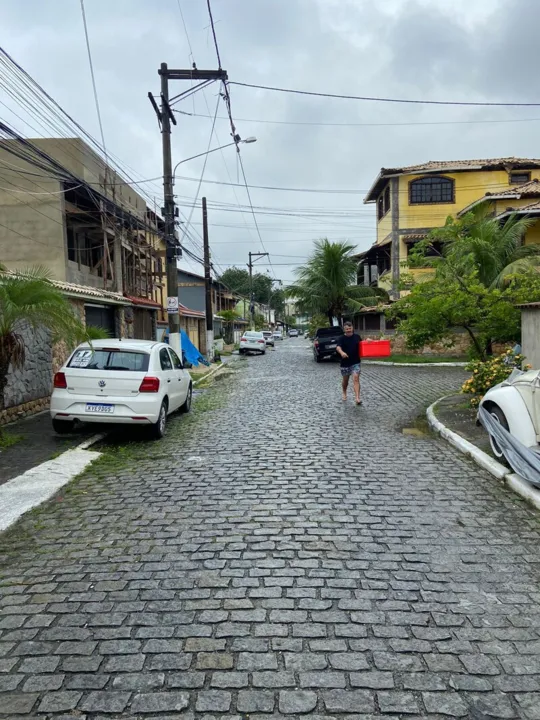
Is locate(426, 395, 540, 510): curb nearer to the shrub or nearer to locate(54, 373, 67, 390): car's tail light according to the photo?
the shrub

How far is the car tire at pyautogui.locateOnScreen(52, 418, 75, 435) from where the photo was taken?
8875 mm

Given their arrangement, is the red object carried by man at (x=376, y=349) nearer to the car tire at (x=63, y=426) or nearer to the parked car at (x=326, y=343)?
the parked car at (x=326, y=343)

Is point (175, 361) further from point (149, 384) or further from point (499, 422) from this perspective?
point (499, 422)

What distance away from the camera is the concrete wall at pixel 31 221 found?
18.7 m

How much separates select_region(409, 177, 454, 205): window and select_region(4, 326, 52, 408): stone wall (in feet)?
82.8

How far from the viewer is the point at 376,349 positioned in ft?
89.2

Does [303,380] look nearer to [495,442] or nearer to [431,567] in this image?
[495,442]

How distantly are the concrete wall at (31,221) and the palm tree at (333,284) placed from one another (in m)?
15.9

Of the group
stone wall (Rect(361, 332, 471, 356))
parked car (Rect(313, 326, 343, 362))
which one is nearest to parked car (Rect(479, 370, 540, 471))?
stone wall (Rect(361, 332, 471, 356))

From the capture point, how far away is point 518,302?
38.0 ft

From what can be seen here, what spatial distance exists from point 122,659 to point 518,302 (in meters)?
10.8

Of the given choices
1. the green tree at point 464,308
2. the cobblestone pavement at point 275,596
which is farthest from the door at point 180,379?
the green tree at point 464,308

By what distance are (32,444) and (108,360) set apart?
169cm

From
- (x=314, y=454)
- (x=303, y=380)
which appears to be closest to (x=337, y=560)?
(x=314, y=454)
